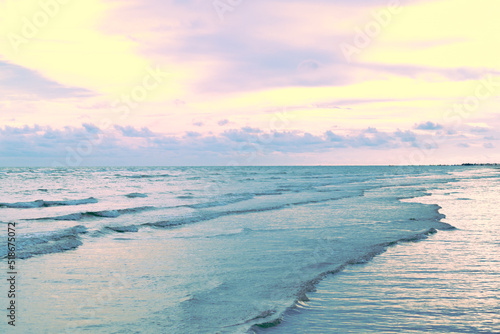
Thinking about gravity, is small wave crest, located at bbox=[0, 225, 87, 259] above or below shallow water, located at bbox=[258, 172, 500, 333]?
below

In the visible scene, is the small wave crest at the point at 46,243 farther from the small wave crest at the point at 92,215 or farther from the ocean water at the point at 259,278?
the small wave crest at the point at 92,215

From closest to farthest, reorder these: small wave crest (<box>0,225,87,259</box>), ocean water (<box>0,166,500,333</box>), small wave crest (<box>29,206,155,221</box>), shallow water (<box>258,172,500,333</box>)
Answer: shallow water (<box>258,172,500,333</box>), ocean water (<box>0,166,500,333</box>), small wave crest (<box>0,225,87,259</box>), small wave crest (<box>29,206,155,221</box>)

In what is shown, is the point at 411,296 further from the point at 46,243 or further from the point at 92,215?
the point at 92,215

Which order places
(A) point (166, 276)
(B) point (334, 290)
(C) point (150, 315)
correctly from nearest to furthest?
(C) point (150, 315)
(B) point (334, 290)
(A) point (166, 276)

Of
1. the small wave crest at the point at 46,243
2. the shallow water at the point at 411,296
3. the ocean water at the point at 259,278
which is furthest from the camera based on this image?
the small wave crest at the point at 46,243

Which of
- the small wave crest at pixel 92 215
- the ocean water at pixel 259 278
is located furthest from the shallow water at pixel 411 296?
the small wave crest at pixel 92 215

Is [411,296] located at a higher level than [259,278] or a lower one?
higher

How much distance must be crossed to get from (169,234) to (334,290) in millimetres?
9819

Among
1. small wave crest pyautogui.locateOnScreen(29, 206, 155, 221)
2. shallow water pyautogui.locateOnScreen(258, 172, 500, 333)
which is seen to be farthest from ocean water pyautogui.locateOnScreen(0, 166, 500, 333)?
small wave crest pyautogui.locateOnScreen(29, 206, 155, 221)

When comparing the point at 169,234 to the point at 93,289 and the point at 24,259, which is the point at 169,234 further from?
the point at 93,289

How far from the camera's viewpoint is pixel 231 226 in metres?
18.9

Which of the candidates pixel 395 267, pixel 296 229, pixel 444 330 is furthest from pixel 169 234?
pixel 444 330

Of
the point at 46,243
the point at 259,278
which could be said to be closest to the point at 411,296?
the point at 259,278

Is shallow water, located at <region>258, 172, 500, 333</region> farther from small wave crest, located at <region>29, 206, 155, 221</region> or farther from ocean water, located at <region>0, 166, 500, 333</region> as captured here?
small wave crest, located at <region>29, 206, 155, 221</region>
